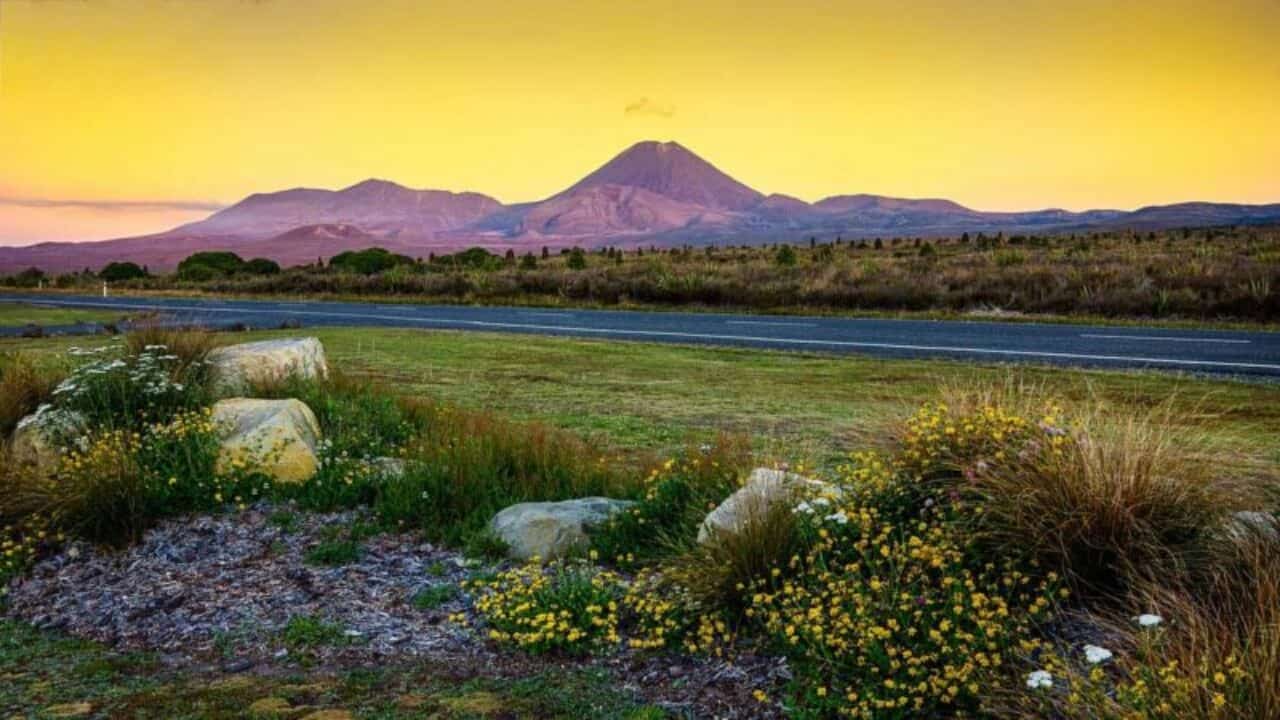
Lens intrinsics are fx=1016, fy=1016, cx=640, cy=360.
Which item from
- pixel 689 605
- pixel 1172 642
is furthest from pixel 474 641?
pixel 1172 642

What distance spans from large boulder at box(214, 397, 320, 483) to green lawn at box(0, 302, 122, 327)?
22872 mm

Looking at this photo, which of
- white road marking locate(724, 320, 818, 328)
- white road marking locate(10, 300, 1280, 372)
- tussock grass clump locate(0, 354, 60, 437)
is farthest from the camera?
white road marking locate(724, 320, 818, 328)

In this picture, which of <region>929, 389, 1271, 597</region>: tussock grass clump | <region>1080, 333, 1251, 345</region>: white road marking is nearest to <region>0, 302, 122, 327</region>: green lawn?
<region>1080, 333, 1251, 345</region>: white road marking

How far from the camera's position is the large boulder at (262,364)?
10633 millimetres

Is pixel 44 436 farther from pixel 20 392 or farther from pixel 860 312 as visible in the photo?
pixel 860 312

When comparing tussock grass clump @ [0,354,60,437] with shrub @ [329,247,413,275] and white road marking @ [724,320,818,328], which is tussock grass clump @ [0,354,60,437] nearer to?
white road marking @ [724,320,818,328]

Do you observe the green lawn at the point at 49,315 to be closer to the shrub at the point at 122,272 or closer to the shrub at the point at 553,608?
the shrub at the point at 553,608

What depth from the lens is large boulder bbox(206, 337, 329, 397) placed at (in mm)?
10633

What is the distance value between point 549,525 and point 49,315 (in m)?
32.5

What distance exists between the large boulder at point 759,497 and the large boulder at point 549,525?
0.99 metres

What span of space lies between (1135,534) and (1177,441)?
1.69 meters

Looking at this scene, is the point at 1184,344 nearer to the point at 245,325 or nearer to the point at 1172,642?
the point at 1172,642

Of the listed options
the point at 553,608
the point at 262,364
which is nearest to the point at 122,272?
the point at 262,364

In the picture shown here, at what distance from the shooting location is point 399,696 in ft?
15.6
